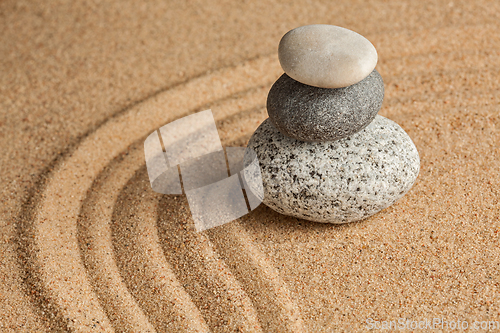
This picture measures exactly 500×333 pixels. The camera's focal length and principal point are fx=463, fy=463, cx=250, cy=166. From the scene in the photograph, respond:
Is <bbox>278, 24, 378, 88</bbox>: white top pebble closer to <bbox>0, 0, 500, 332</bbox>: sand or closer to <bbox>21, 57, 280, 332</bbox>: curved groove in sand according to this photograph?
<bbox>0, 0, 500, 332</bbox>: sand

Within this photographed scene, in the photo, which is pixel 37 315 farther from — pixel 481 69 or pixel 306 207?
pixel 481 69

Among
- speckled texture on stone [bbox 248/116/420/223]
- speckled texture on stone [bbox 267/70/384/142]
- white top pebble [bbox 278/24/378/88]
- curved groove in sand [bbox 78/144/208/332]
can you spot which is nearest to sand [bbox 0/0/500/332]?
curved groove in sand [bbox 78/144/208/332]

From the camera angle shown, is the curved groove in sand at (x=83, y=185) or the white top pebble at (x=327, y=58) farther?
the curved groove in sand at (x=83, y=185)

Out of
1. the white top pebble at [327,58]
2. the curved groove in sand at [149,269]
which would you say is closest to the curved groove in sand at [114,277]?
the curved groove in sand at [149,269]

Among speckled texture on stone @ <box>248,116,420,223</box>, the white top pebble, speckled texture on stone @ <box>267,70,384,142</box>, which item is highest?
the white top pebble

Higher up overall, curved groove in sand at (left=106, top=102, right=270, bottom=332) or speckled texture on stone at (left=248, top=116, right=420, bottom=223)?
speckled texture on stone at (left=248, top=116, right=420, bottom=223)

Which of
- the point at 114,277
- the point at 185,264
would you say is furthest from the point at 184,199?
the point at 114,277

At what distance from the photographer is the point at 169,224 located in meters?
2.35

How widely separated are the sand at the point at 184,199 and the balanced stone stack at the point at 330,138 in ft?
0.78

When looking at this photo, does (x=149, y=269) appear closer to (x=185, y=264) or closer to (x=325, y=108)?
(x=185, y=264)

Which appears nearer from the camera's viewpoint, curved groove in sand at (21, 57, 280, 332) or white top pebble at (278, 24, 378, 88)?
white top pebble at (278, 24, 378, 88)

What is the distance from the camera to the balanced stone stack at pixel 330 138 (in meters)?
1.93

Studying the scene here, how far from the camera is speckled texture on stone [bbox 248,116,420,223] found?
2076mm

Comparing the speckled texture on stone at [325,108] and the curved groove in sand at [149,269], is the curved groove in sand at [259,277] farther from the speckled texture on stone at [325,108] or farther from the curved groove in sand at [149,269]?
the speckled texture on stone at [325,108]
